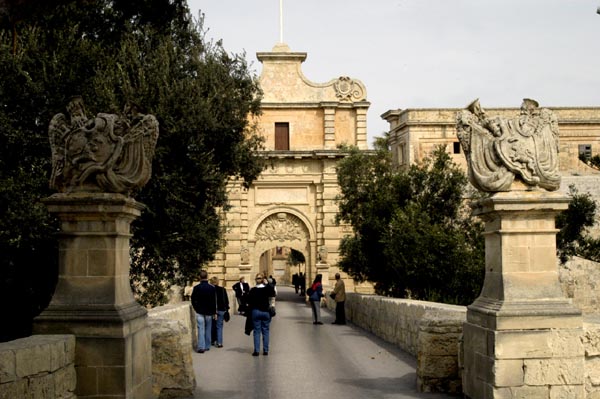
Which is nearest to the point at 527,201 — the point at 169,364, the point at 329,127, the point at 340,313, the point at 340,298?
the point at 169,364

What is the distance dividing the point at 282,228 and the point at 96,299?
25940mm

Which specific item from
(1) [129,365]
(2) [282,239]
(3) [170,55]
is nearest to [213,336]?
(3) [170,55]

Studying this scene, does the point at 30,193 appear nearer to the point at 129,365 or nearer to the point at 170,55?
the point at 170,55

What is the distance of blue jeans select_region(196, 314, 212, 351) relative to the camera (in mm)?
14312

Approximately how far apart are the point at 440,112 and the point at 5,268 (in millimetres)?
29987

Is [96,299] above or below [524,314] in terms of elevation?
above

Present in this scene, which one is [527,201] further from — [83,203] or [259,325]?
[259,325]

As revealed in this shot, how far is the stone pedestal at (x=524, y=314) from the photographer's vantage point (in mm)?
7297

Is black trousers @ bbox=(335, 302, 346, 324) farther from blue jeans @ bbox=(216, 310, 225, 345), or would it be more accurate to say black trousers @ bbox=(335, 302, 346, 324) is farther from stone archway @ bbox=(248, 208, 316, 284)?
stone archway @ bbox=(248, 208, 316, 284)

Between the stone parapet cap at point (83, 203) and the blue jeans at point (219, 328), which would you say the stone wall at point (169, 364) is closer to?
the stone parapet cap at point (83, 203)

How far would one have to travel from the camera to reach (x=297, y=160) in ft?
109

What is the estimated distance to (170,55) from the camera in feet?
49.7

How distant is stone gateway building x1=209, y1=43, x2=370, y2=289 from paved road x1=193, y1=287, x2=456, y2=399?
49.7ft

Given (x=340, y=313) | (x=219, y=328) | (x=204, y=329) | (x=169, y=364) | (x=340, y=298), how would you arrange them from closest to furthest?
(x=169, y=364) < (x=204, y=329) < (x=219, y=328) < (x=340, y=298) < (x=340, y=313)
